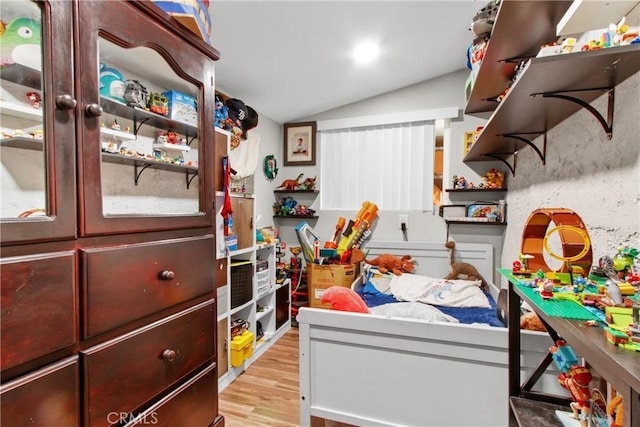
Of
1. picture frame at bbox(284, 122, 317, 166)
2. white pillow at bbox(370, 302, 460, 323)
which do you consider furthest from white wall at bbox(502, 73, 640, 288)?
picture frame at bbox(284, 122, 317, 166)

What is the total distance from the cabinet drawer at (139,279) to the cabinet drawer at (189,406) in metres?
0.27

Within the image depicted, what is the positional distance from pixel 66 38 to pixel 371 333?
4.57ft

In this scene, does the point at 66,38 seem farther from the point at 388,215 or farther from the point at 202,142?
the point at 388,215

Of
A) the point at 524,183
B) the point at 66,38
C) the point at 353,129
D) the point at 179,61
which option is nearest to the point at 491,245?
the point at 524,183

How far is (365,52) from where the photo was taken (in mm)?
2309

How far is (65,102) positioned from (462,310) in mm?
2351

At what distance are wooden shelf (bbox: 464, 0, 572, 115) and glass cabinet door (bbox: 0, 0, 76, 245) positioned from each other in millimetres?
1432

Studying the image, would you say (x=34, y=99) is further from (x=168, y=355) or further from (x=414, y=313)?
(x=414, y=313)

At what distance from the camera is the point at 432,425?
4.14ft

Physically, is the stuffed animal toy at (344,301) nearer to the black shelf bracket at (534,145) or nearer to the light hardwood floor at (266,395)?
the light hardwood floor at (266,395)

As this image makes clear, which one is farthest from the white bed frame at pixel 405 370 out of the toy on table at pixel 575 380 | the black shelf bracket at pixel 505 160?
the black shelf bracket at pixel 505 160

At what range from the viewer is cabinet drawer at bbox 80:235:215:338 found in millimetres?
652

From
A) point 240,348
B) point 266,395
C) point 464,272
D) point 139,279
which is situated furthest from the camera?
point 464,272

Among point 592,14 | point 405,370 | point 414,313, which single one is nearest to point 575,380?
point 405,370
